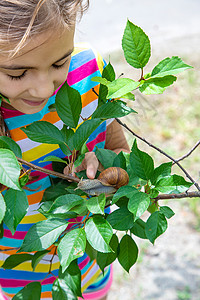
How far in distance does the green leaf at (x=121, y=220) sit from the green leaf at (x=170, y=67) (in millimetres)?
250

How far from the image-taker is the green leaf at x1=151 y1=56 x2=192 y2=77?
660 mm

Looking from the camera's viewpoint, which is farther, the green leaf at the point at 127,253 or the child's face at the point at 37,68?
the green leaf at the point at 127,253

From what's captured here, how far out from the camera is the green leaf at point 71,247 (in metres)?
0.66

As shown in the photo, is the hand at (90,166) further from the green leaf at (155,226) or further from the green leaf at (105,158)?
the green leaf at (155,226)

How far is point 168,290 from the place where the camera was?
1.74 meters

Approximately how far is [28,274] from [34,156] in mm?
385

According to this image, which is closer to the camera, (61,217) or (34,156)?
(61,217)

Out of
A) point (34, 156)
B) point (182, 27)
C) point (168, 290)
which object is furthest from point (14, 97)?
point (182, 27)

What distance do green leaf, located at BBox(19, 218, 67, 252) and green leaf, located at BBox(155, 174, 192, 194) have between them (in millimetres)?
185

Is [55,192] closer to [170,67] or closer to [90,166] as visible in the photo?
[90,166]

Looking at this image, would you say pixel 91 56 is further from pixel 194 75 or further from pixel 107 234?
pixel 194 75

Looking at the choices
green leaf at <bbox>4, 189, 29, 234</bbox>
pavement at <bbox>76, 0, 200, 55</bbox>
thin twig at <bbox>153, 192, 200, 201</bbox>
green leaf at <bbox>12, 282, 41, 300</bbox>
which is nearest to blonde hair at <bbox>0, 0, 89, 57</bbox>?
green leaf at <bbox>4, 189, 29, 234</bbox>

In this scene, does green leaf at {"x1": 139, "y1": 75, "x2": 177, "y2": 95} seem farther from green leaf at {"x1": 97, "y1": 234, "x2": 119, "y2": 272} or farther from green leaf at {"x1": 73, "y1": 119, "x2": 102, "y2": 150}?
green leaf at {"x1": 97, "y1": 234, "x2": 119, "y2": 272}

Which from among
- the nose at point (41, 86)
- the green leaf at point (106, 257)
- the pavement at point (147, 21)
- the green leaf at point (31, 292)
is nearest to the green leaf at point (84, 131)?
the nose at point (41, 86)
